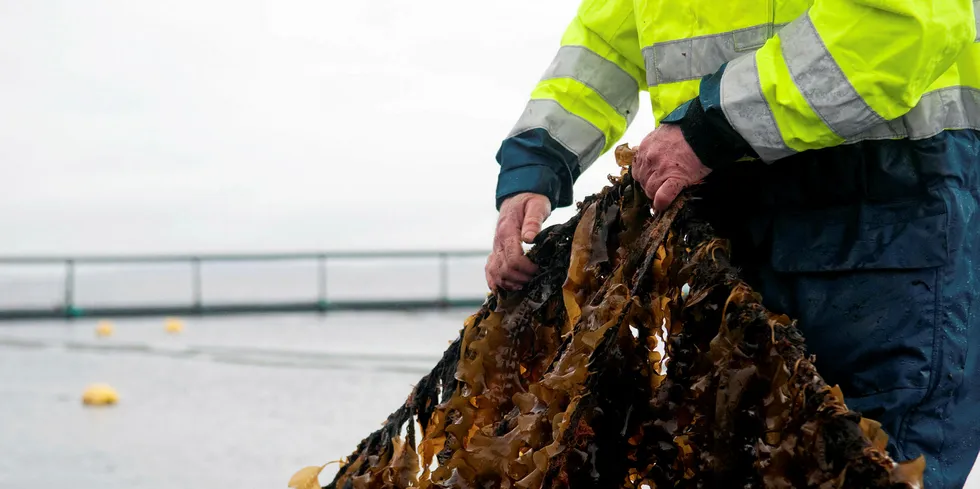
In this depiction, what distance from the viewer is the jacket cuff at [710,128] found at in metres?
1.81

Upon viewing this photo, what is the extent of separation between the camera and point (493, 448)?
2121 millimetres

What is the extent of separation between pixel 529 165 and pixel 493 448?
721 mm

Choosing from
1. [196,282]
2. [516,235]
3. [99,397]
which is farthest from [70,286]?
[516,235]

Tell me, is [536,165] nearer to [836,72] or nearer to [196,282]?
[836,72]

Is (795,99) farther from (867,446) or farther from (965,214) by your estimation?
(867,446)

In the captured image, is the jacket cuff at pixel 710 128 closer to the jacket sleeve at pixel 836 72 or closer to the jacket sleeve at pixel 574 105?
the jacket sleeve at pixel 836 72

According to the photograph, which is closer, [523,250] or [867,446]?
[867,446]

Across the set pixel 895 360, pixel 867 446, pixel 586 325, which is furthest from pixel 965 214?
pixel 586 325

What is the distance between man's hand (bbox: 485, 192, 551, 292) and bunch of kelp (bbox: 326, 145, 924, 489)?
0.11 feet

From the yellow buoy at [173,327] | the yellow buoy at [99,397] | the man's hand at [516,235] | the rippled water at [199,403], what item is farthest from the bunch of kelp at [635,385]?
the yellow buoy at [173,327]

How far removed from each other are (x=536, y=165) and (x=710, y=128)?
27.3 inches

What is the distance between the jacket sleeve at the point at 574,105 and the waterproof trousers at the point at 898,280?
608 millimetres

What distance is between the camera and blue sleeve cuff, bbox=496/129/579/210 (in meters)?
2.47

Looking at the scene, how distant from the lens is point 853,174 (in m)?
1.87
